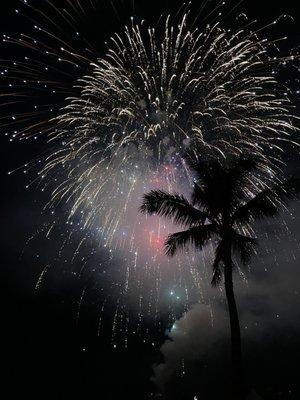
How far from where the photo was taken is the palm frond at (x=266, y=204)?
17.3 meters

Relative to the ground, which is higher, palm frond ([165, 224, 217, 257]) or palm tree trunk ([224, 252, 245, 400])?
palm frond ([165, 224, 217, 257])

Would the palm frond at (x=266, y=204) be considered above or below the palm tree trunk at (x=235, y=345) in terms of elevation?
above

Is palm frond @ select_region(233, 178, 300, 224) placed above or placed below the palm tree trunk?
above

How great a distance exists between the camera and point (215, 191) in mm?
17531

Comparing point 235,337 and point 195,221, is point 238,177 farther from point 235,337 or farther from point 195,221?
point 235,337

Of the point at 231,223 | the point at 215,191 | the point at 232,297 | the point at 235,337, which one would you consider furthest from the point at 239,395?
the point at 215,191

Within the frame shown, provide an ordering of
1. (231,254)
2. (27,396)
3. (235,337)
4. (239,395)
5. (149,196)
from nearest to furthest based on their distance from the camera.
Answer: (239,395), (235,337), (231,254), (149,196), (27,396)

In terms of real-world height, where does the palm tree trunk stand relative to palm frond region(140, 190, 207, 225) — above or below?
below

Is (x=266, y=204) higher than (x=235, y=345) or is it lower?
higher

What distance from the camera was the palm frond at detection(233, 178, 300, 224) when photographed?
1730 centimetres

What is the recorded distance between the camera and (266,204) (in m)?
17.4

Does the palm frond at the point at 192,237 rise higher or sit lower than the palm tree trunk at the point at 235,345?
higher

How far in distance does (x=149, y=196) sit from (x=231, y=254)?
394cm

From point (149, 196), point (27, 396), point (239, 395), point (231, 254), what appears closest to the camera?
point (239, 395)
